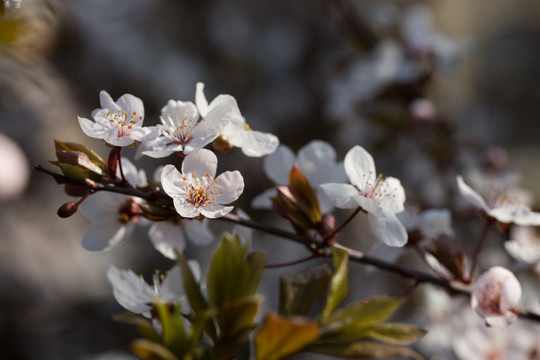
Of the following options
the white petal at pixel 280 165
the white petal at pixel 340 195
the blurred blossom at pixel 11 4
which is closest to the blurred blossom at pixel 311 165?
the white petal at pixel 280 165

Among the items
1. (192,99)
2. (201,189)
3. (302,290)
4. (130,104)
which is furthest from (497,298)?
(192,99)

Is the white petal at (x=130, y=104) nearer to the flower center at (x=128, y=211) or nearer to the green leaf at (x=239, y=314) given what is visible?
the flower center at (x=128, y=211)

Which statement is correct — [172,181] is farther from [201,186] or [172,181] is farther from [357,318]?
[357,318]

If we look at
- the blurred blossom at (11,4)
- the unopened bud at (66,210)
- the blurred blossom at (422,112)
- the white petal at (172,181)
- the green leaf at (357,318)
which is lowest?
the blurred blossom at (422,112)

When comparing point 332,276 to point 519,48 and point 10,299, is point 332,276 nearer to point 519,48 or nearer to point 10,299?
point 10,299

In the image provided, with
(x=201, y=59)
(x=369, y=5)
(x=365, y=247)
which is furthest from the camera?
(x=369, y=5)

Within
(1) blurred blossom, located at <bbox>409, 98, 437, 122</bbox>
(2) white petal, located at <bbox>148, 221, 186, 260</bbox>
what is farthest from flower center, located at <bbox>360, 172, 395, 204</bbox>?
(1) blurred blossom, located at <bbox>409, 98, 437, 122</bbox>

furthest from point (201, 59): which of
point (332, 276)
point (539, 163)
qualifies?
point (539, 163)
